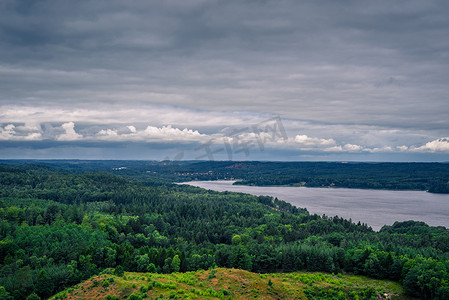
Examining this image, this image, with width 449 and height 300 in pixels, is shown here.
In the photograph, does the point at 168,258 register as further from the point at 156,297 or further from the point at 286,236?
the point at 286,236

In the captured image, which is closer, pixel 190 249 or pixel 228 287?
pixel 228 287

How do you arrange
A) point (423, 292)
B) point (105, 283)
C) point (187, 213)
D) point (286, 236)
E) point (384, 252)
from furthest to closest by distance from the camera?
point (187, 213) → point (286, 236) → point (384, 252) → point (423, 292) → point (105, 283)

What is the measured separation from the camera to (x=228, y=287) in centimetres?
6350

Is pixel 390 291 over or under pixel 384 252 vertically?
under

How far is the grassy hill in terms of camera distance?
56.2m

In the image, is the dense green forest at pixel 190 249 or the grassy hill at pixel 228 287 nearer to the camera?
the grassy hill at pixel 228 287

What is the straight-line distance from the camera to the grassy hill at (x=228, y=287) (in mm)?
56250

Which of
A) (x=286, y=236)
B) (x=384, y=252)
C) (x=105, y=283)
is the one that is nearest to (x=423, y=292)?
(x=384, y=252)

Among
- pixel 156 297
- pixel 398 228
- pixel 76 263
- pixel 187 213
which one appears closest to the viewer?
pixel 156 297

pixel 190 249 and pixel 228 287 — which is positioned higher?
pixel 228 287

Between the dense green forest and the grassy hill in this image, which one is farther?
the dense green forest

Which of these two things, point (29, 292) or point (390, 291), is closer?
point (29, 292)

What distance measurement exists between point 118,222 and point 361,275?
82.1 m

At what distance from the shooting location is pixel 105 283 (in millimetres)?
58469
